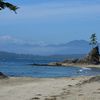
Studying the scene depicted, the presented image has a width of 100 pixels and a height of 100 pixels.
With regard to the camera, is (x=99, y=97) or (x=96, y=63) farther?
(x=96, y=63)

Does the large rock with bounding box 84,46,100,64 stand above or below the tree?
below

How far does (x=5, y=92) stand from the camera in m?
29.6

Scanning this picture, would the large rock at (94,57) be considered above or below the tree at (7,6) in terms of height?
below

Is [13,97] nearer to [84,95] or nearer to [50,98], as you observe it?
[50,98]

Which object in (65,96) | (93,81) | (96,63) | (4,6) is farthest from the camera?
(96,63)

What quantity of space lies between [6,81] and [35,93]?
1010 centimetres

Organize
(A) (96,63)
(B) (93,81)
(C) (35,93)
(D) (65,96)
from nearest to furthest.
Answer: (D) (65,96)
(C) (35,93)
(B) (93,81)
(A) (96,63)

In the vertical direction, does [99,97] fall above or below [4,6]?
below

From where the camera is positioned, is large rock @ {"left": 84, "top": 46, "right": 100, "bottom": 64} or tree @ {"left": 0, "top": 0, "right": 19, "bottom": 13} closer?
tree @ {"left": 0, "top": 0, "right": 19, "bottom": 13}

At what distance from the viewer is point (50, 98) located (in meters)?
25.7

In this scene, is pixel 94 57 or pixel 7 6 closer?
pixel 7 6

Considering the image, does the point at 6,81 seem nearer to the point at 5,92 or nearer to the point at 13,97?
the point at 5,92

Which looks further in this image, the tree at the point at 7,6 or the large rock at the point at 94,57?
the large rock at the point at 94,57

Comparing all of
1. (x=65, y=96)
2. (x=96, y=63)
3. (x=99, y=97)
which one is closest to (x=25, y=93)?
(x=65, y=96)
